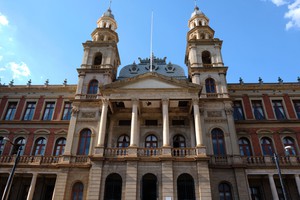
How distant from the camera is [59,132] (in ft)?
96.9

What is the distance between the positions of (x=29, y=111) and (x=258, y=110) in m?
29.4

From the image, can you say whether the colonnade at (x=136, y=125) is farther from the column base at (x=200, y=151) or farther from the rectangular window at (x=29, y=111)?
the rectangular window at (x=29, y=111)

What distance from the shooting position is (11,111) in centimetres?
3209

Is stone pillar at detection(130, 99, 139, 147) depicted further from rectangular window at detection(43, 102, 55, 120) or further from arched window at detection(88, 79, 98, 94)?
rectangular window at detection(43, 102, 55, 120)

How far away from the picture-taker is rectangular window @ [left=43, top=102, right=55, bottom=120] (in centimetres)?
3127

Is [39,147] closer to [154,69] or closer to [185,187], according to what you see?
[185,187]

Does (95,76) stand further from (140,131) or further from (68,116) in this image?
(140,131)

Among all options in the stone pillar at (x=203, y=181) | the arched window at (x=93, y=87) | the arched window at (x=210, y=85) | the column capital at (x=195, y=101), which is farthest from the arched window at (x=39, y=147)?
the arched window at (x=210, y=85)

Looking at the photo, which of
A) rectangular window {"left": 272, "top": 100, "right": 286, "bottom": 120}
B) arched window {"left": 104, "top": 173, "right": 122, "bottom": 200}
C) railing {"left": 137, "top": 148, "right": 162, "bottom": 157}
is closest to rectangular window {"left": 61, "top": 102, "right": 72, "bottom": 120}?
arched window {"left": 104, "top": 173, "right": 122, "bottom": 200}

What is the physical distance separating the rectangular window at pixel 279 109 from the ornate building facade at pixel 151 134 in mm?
149

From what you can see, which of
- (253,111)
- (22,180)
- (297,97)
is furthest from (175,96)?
(22,180)

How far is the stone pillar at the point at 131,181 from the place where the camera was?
21.7 metres

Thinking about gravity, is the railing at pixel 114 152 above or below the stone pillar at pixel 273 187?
above

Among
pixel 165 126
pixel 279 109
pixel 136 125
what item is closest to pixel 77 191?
pixel 136 125
